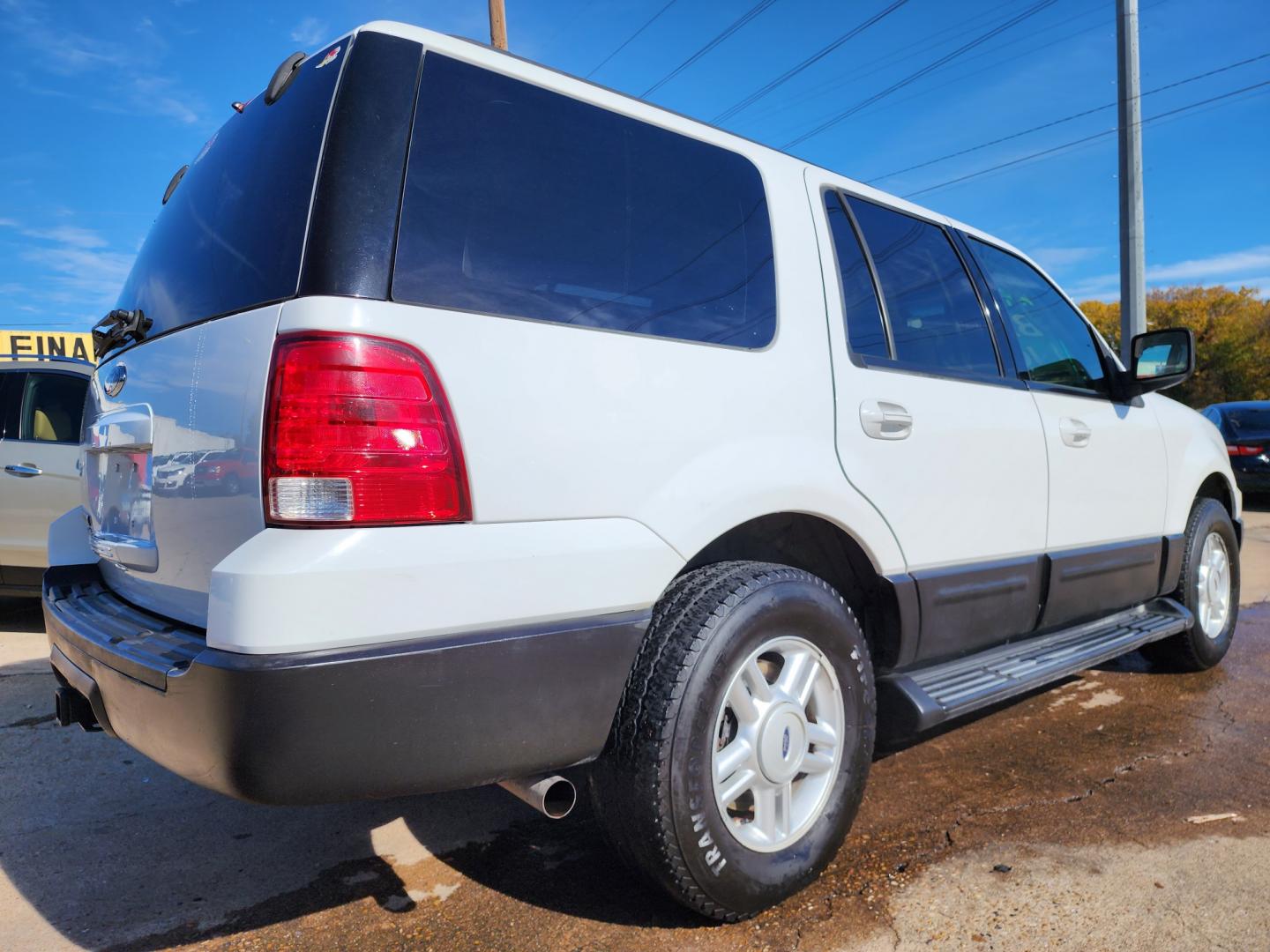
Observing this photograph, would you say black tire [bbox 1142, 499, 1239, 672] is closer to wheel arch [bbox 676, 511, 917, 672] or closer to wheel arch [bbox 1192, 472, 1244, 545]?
wheel arch [bbox 1192, 472, 1244, 545]

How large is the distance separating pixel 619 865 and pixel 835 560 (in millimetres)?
1008

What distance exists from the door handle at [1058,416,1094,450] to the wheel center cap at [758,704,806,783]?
5.64 ft

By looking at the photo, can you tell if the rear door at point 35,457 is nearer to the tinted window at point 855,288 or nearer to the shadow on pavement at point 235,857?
the shadow on pavement at point 235,857

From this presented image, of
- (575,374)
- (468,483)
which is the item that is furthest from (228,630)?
(575,374)

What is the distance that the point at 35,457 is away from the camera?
5406mm

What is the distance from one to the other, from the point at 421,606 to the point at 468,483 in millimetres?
238

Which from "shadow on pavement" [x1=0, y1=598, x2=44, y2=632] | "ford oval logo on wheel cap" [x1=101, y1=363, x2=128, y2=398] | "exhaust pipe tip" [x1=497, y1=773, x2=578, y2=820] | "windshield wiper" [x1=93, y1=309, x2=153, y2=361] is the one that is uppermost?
"windshield wiper" [x1=93, y1=309, x2=153, y2=361]

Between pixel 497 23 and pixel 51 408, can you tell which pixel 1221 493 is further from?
pixel 497 23

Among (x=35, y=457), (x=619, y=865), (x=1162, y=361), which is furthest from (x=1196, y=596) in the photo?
(x=35, y=457)

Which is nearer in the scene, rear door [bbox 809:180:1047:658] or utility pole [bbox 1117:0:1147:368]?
rear door [bbox 809:180:1047:658]

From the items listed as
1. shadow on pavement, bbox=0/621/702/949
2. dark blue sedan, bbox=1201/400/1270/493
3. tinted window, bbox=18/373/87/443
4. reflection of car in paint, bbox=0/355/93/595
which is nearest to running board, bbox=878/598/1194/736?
shadow on pavement, bbox=0/621/702/949

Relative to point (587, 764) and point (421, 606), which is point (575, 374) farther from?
point (587, 764)

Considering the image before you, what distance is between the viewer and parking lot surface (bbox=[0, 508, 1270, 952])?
81.7 inches

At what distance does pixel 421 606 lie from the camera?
63.2 inches
